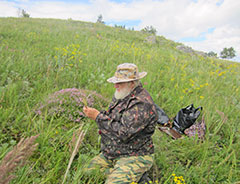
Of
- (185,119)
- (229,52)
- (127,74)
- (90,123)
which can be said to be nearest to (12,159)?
(127,74)

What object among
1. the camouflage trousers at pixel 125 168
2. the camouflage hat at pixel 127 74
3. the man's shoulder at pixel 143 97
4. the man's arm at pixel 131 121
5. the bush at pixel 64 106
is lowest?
the camouflage trousers at pixel 125 168

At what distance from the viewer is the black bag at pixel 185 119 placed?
3.20 metres

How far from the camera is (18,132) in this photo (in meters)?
2.21

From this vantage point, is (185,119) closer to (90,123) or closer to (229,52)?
(90,123)

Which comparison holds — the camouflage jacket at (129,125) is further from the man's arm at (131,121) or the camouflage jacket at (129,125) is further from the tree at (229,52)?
the tree at (229,52)

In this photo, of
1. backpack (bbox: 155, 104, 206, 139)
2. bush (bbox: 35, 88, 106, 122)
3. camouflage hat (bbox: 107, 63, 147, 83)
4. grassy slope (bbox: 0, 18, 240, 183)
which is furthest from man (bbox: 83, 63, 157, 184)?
backpack (bbox: 155, 104, 206, 139)

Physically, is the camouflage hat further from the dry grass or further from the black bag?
the black bag

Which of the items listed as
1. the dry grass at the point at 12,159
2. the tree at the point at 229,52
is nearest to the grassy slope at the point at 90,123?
the dry grass at the point at 12,159

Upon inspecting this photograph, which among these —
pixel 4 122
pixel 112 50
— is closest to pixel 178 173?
pixel 4 122

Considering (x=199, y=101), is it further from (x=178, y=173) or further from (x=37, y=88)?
(x=37, y=88)

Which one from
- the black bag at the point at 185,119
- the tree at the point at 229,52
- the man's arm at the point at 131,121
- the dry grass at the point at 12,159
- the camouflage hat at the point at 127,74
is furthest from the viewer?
the tree at the point at 229,52

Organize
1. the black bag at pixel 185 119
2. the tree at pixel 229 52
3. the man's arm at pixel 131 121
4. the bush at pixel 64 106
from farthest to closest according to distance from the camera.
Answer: the tree at pixel 229 52
the black bag at pixel 185 119
the bush at pixel 64 106
the man's arm at pixel 131 121

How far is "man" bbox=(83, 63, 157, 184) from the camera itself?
1.83 metres

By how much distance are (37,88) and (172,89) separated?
3226mm
